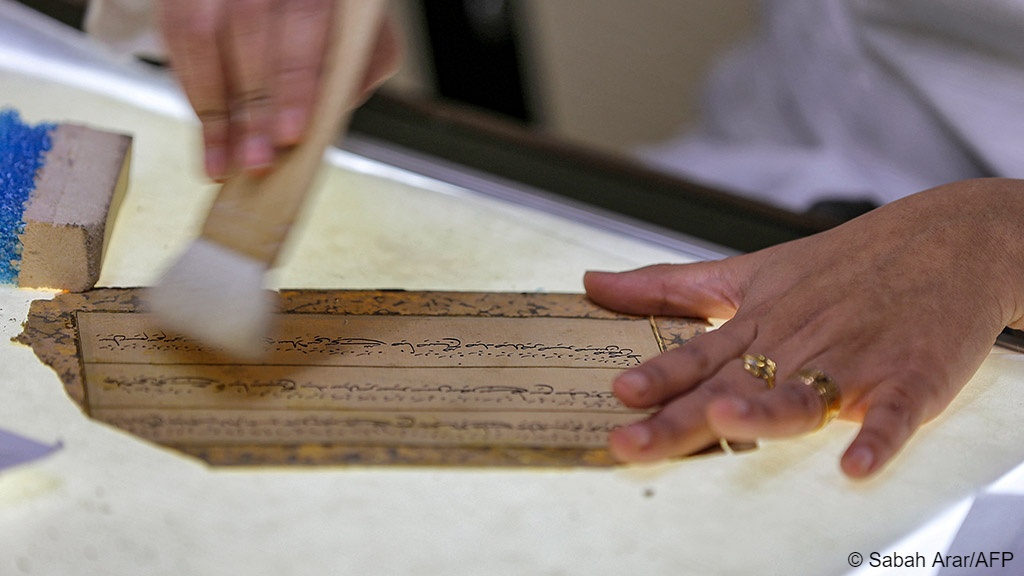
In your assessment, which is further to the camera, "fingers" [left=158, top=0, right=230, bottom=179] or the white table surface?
"fingers" [left=158, top=0, right=230, bottom=179]

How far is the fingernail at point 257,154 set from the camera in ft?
1.99

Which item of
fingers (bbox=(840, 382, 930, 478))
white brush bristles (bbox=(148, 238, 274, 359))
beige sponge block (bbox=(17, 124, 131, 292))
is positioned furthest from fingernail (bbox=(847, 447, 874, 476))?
beige sponge block (bbox=(17, 124, 131, 292))

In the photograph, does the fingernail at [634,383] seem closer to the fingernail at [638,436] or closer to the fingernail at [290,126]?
the fingernail at [638,436]

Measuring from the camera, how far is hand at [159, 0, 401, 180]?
25.0 inches

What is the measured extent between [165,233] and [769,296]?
0.43 meters

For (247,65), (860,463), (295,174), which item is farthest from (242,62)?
(860,463)

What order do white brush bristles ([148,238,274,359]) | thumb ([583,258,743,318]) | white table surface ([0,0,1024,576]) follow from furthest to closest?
thumb ([583,258,743,318]) < white brush bristles ([148,238,274,359]) < white table surface ([0,0,1024,576])

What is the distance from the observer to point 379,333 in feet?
2.08

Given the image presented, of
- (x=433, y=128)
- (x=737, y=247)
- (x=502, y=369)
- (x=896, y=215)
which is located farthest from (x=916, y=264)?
(x=433, y=128)

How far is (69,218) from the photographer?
65 centimetres

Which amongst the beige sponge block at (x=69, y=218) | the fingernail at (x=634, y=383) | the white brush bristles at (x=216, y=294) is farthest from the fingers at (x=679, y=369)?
the beige sponge block at (x=69, y=218)

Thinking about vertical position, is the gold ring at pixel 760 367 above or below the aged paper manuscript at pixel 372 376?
above

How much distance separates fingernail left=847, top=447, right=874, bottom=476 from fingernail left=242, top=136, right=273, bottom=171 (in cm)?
37

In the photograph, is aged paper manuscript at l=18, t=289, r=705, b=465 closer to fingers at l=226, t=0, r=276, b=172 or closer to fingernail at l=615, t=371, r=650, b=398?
fingernail at l=615, t=371, r=650, b=398
